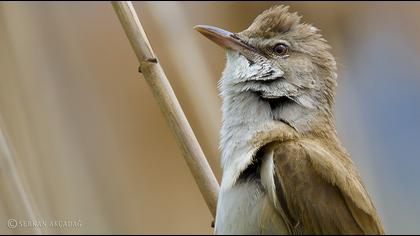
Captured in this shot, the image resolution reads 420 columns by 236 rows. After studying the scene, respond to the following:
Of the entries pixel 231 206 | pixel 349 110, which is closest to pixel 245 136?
pixel 231 206

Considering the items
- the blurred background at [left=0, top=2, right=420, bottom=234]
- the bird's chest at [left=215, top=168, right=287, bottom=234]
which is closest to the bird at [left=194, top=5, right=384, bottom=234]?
the bird's chest at [left=215, top=168, right=287, bottom=234]

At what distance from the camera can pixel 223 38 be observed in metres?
3.72

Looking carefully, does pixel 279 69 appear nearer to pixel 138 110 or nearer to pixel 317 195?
pixel 317 195

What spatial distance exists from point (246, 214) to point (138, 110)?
2.88 m

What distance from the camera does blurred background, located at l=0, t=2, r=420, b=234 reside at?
12.6ft

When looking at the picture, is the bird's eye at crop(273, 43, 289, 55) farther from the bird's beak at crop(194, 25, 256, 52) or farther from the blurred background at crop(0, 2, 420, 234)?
the blurred background at crop(0, 2, 420, 234)

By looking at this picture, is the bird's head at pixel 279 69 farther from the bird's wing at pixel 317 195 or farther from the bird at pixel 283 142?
the bird's wing at pixel 317 195

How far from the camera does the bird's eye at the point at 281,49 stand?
3.85 m

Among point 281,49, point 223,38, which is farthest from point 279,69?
point 223,38

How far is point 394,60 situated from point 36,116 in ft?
7.89

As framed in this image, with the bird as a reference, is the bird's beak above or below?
above

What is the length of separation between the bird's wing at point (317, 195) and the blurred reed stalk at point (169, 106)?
0.94 feet

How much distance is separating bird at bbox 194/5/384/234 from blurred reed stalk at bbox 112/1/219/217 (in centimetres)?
8

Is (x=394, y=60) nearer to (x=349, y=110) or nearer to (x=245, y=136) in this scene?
(x=349, y=110)
